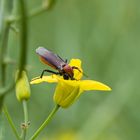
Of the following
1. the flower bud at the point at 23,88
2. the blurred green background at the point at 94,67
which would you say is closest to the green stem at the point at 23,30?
the flower bud at the point at 23,88

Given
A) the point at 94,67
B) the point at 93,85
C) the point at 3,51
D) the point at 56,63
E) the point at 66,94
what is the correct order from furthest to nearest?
the point at 94,67 → the point at 56,63 → the point at 66,94 → the point at 93,85 → the point at 3,51

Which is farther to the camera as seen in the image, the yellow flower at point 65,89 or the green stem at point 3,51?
the yellow flower at point 65,89

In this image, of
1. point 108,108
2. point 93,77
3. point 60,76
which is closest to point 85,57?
point 93,77

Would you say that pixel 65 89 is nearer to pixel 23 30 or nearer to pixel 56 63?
pixel 56 63

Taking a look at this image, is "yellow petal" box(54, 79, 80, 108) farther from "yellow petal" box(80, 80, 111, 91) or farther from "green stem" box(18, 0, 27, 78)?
"green stem" box(18, 0, 27, 78)

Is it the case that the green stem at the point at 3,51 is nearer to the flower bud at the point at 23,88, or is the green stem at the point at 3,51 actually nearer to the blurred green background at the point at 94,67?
the flower bud at the point at 23,88

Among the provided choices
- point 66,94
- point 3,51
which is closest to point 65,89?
point 66,94

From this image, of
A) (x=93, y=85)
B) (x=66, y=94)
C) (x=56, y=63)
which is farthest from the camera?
(x=56, y=63)

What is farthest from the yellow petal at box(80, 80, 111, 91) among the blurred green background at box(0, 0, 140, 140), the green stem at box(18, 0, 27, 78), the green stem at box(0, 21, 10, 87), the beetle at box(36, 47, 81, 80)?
the blurred green background at box(0, 0, 140, 140)
